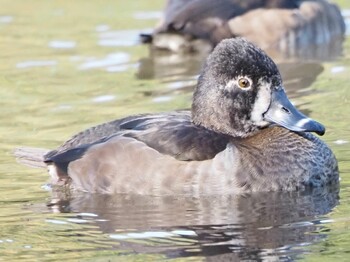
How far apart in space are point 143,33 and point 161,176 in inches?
219

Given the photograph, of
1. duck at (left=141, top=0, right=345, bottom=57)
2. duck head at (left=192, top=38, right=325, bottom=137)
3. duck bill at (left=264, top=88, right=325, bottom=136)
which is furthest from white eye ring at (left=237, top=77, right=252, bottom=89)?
duck at (left=141, top=0, right=345, bottom=57)

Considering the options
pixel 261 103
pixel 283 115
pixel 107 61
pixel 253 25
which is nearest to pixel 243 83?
pixel 261 103

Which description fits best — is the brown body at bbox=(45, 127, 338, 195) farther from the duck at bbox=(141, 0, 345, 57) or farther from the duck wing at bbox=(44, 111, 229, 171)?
the duck at bbox=(141, 0, 345, 57)

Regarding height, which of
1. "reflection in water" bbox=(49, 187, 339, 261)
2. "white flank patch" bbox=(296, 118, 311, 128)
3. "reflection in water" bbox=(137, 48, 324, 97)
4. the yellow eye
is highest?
the yellow eye

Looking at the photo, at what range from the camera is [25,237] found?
7438 mm

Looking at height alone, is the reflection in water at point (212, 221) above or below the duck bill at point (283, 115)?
below

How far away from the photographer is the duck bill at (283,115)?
8406 millimetres

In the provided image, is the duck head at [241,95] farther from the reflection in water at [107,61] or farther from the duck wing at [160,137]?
the reflection in water at [107,61]

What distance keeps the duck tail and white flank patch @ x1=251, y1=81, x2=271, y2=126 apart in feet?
5.29

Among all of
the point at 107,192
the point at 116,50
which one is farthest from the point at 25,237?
the point at 116,50

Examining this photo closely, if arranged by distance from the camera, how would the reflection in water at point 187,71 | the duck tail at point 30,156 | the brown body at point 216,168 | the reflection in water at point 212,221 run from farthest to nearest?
1. the reflection in water at point 187,71
2. the duck tail at point 30,156
3. the brown body at point 216,168
4. the reflection in water at point 212,221

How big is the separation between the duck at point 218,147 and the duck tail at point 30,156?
0.12 meters

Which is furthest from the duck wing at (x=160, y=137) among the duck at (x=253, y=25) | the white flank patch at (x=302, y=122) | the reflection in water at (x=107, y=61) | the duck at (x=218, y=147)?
the duck at (x=253, y=25)

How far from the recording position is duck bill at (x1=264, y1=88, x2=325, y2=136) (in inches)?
331
